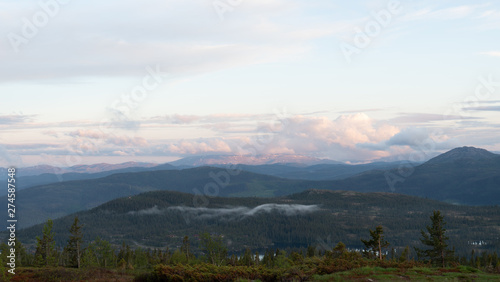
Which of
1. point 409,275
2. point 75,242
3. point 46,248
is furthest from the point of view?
point 46,248

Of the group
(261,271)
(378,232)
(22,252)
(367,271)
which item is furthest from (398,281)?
(22,252)

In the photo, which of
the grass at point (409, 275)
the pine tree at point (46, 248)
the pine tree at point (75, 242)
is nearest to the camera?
the grass at point (409, 275)

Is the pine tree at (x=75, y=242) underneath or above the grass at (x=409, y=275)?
underneath

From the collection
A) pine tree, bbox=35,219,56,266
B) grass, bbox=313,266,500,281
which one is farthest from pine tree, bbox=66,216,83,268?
grass, bbox=313,266,500,281

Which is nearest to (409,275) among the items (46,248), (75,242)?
(75,242)

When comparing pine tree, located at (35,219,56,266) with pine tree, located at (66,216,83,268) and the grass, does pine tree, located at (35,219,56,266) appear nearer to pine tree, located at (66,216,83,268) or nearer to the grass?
pine tree, located at (66,216,83,268)

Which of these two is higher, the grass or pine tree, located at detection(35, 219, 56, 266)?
→ the grass

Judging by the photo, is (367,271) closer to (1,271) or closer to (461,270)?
(461,270)

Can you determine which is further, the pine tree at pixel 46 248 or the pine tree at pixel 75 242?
the pine tree at pixel 75 242

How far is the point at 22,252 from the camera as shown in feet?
518

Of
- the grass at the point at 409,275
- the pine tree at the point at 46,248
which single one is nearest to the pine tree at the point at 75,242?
the pine tree at the point at 46,248

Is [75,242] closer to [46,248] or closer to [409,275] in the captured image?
[46,248]

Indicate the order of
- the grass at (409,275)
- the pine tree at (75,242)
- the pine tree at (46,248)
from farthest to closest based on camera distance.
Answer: the pine tree at (75,242)
the pine tree at (46,248)
the grass at (409,275)

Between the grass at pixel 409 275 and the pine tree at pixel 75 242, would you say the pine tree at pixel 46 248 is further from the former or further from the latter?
the grass at pixel 409 275
